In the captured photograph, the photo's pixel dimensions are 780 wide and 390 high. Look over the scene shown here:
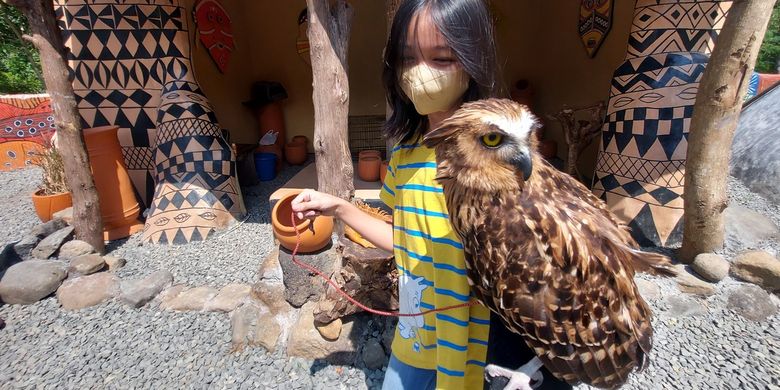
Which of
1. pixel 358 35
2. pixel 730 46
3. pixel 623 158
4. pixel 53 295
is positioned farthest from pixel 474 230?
pixel 358 35

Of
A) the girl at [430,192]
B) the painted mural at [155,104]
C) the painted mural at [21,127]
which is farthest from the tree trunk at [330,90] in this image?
the painted mural at [21,127]

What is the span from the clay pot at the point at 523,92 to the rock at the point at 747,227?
10.6 feet

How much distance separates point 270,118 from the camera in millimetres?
6500

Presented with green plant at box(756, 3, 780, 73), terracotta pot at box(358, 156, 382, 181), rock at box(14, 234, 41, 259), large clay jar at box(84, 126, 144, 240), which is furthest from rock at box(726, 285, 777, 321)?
green plant at box(756, 3, 780, 73)

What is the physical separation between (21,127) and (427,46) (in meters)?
9.03

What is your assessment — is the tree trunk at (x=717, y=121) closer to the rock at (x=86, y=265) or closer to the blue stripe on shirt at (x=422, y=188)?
the blue stripe on shirt at (x=422, y=188)

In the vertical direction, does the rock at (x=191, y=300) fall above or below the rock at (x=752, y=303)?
below

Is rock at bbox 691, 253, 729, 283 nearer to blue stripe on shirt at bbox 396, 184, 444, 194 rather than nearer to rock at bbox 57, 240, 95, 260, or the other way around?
blue stripe on shirt at bbox 396, 184, 444, 194

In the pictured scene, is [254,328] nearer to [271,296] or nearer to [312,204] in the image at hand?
[271,296]

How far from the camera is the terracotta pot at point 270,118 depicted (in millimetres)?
6457

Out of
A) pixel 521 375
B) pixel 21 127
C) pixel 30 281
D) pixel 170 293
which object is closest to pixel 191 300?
pixel 170 293

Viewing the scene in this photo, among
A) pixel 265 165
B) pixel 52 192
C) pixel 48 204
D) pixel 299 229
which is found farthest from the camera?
pixel 265 165

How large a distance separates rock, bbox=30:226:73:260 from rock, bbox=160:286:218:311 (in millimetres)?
1414

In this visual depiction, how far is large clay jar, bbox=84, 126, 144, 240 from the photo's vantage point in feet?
12.9
